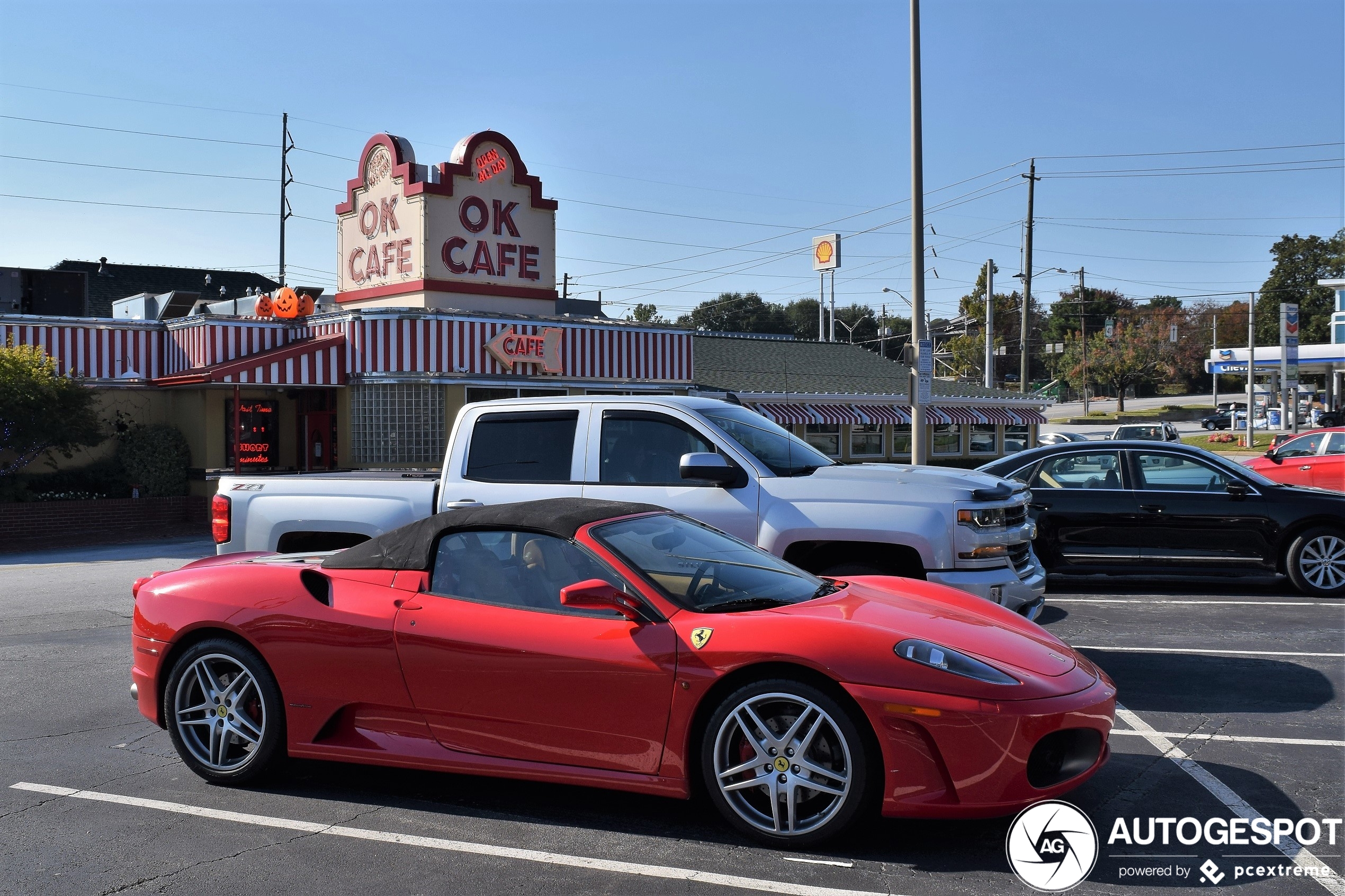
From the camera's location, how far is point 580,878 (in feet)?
13.3

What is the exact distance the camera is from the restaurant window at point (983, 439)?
3516cm

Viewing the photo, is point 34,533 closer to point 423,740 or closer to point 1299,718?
point 423,740

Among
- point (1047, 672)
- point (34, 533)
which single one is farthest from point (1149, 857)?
point (34, 533)

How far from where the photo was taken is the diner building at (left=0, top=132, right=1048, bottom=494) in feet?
70.8

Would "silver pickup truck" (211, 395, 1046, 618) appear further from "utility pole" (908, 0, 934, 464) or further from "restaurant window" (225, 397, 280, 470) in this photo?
"restaurant window" (225, 397, 280, 470)

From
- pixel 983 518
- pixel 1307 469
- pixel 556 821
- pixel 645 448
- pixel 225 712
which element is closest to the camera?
pixel 556 821

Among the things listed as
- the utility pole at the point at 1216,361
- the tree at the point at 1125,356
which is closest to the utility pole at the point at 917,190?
the utility pole at the point at 1216,361

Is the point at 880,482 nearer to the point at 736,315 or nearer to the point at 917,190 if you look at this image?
the point at 917,190

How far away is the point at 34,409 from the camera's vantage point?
19.9 meters

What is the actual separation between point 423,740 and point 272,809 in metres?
0.79

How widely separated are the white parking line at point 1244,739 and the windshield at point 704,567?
2.01m

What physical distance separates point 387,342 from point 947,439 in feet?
63.4

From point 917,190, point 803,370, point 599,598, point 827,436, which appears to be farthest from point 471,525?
point 803,370

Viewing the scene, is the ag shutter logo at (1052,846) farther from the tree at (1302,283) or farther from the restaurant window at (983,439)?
the tree at (1302,283)
